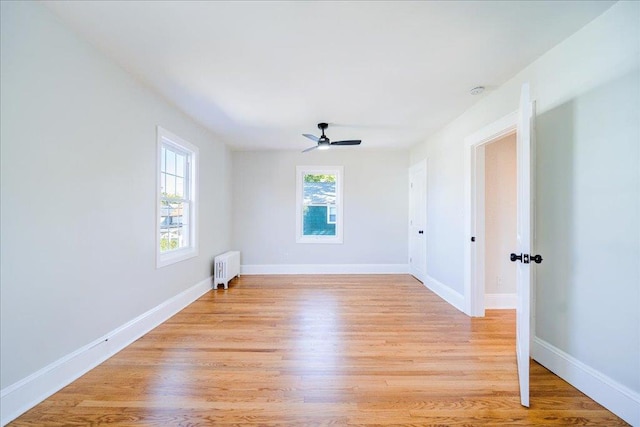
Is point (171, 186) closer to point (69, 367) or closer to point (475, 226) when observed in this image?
point (69, 367)

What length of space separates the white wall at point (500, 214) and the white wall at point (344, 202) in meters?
2.40

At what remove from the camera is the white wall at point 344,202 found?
6.20 metres

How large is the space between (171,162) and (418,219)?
13.9ft

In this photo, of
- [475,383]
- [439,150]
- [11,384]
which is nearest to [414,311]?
[475,383]

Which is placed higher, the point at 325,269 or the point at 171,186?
the point at 171,186

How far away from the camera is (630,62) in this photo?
70.3 inches

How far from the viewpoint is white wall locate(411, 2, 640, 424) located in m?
1.78

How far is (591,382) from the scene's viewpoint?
199cm

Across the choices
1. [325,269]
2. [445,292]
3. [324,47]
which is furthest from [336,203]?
[324,47]

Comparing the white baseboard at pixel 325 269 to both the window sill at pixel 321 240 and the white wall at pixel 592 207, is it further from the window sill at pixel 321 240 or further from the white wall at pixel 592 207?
the white wall at pixel 592 207

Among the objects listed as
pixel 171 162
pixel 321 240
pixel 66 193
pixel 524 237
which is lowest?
pixel 321 240

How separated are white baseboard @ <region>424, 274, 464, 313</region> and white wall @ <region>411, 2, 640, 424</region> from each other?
138 centimetres

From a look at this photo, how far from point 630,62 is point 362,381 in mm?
2660

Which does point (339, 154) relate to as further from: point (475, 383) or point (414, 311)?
point (475, 383)
